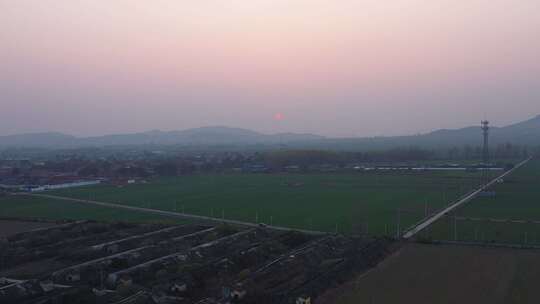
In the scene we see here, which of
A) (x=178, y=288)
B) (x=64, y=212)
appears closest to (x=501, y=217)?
(x=178, y=288)

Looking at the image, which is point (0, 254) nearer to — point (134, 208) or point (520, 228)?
point (134, 208)

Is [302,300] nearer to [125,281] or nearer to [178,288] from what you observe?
[178,288]

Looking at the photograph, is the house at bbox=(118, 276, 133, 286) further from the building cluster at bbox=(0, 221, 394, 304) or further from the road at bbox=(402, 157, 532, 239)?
the road at bbox=(402, 157, 532, 239)

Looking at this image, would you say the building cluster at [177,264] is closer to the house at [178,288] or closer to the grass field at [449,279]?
the house at [178,288]

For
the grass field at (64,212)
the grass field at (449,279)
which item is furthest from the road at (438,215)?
the grass field at (64,212)

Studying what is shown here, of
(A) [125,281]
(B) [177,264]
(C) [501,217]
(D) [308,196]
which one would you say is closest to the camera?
Answer: (A) [125,281]

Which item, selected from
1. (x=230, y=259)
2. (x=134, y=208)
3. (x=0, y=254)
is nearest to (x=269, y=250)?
(x=230, y=259)
